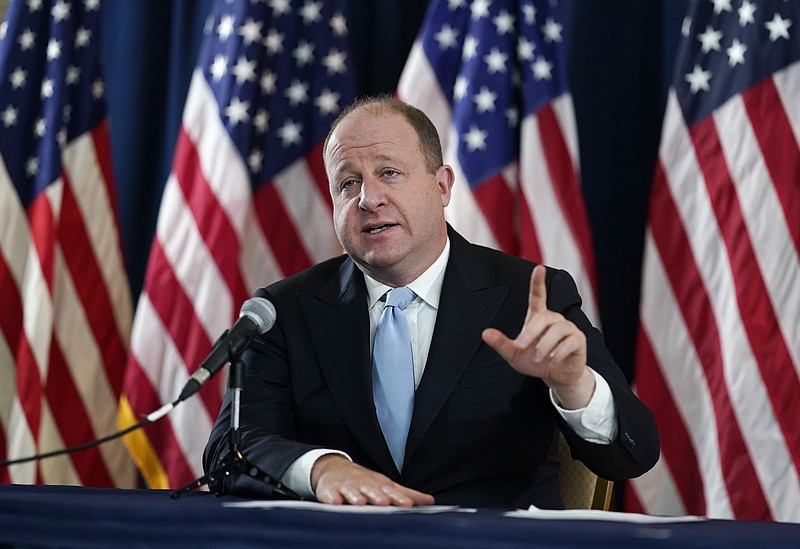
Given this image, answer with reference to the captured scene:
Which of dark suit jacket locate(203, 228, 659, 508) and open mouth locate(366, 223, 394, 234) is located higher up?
open mouth locate(366, 223, 394, 234)

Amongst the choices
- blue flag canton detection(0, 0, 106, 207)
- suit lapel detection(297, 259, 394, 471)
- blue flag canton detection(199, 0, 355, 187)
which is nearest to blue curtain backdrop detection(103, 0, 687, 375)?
blue flag canton detection(199, 0, 355, 187)

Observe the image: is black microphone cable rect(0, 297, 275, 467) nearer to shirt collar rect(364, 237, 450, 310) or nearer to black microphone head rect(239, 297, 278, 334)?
black microphone head rect(239, 297, 278, 334)

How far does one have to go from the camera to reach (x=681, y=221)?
3.52 m

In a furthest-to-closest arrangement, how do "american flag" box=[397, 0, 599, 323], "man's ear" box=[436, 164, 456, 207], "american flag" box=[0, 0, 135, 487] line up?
"american flag" box=[0, 0, 135, 487] → "american flag" box=[397, 0, 599, 323] → "man's ear" box=[436, 164, 456, 207]

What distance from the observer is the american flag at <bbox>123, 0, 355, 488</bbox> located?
13.0ft

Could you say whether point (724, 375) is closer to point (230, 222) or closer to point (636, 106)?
point (636, 106)

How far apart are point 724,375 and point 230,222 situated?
1.94 meters

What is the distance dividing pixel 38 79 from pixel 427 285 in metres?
2.67

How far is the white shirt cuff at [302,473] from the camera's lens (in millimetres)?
1753

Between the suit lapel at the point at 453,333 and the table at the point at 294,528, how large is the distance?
0.56 m

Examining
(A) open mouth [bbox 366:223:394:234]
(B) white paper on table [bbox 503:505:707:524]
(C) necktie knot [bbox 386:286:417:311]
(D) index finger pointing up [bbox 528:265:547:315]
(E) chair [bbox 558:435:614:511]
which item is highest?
(A) open mouth [bbox 366:223:394:234]

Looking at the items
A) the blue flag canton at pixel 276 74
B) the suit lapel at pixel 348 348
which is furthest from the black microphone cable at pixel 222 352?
the blue flag canton at pixel 276 74

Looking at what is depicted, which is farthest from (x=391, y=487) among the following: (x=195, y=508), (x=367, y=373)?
(x=367, y=373)

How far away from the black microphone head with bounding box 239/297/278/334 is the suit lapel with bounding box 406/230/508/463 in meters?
0.44
